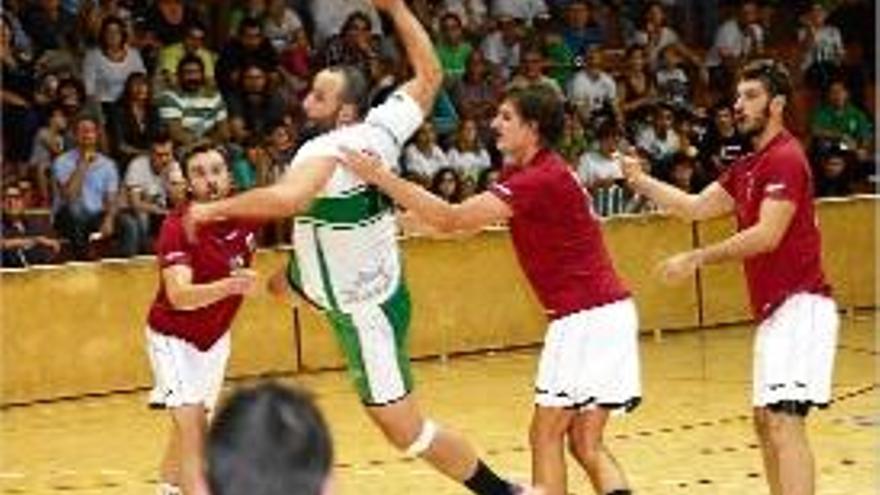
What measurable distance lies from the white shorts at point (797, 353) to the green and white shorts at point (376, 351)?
1.57 metres

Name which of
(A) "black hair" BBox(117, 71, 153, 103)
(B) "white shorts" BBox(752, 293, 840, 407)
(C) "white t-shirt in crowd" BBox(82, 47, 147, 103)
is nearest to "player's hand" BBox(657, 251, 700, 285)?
(B) "white shorts" BBox(752, 293, 840, 407)

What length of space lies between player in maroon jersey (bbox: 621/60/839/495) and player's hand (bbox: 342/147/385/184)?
1222 mm

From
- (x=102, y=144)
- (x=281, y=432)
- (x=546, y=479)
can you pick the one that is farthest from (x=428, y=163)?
(x=281, y=432)

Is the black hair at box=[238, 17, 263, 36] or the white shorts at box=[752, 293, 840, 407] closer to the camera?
the white shorts at box=[752, 293, 840, 407]

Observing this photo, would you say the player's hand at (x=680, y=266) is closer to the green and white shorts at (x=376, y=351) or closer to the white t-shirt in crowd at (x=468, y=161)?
the green and white shorts at (x=376, y=351)

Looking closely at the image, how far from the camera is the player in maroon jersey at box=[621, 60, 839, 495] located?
27.9 ft

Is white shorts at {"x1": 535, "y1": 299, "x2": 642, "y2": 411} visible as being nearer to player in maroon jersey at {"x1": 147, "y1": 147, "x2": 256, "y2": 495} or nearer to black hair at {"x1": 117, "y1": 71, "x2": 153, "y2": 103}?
player in maroon jersey at {"x1": 147, "y1": 147, "x2": 256, "y2": 495}

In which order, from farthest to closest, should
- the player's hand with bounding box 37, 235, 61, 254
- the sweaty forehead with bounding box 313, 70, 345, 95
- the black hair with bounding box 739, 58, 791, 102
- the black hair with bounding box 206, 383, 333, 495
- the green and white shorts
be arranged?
the player's hand with bounding box 37, 235, 61, 254, the green and white shorts, the sweaty forehead with bounding box 313, 70, 345, 95, the black hair with bounding box 739, 58, 791, 102, the black hair with bounding box 206, 383, 333, 495

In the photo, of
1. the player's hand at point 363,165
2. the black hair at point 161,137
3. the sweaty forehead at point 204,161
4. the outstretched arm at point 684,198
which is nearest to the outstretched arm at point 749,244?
the outstretched arm at point 684,198

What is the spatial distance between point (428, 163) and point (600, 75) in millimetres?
2895

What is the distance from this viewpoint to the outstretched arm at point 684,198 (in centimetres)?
909

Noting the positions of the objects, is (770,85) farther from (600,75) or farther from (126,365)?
(600,75)

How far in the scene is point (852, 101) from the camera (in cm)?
2234

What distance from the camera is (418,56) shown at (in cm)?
915
